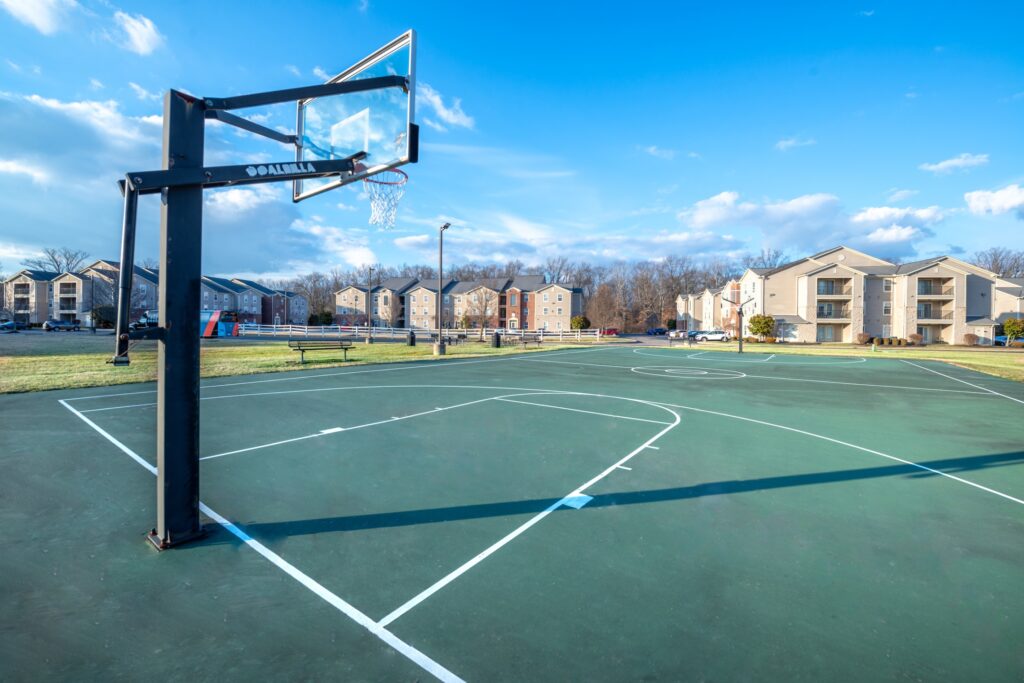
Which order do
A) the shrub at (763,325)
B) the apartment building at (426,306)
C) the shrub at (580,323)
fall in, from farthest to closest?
the apartment building at (426,306), the shrub at (580,323), the shrub at (763,325)

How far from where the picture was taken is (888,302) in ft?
182

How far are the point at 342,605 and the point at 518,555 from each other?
1.54 m

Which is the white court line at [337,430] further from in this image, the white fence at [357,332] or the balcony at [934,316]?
the balcony at [934,316]

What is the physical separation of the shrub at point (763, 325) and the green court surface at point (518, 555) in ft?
160

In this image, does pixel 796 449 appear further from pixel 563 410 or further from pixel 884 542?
pixel 563 410

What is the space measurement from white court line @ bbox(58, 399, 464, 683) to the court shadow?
0.59 feet

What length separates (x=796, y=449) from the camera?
8.18 meters

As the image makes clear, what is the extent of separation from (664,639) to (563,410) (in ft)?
26.6

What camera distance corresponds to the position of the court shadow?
4910 mm

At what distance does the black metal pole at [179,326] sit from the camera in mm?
4277

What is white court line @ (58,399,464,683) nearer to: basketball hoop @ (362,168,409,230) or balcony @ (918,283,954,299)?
basketball hoop @ (362,168,409,230)

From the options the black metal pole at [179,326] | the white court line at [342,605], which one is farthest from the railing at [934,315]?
the black metal pole at [179,326]

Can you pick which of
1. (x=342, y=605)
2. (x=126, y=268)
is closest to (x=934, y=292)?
(x=342, y=605)

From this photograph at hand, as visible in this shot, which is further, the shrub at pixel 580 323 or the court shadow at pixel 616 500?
the shrub at pixel 580 323
